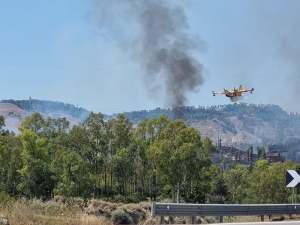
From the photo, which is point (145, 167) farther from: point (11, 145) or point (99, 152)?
point (11, 145)

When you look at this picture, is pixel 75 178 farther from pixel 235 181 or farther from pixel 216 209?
pixel 235 181

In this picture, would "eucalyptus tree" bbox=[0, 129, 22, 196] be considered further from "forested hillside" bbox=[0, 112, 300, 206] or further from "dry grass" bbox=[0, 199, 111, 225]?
"dry grass" bbox=[0, 199, 111, 225]

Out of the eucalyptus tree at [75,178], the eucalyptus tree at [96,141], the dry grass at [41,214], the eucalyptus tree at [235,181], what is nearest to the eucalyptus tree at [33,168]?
the eucalyptus tree at [75,178]

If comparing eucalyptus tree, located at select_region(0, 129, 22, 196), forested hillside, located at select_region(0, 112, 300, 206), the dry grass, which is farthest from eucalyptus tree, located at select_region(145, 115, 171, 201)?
the dry grass

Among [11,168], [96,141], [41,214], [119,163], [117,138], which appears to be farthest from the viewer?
[96,141]

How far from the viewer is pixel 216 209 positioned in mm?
17625

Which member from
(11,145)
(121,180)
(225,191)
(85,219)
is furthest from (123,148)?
(85,219)

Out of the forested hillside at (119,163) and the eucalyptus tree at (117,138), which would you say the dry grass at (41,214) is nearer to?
the forested hillside at (119,163)

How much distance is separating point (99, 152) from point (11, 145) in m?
14.7

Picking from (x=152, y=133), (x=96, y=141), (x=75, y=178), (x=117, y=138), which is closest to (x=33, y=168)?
(x=75, y=178)

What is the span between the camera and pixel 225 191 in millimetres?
90812

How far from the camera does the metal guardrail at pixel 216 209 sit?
52.5ft

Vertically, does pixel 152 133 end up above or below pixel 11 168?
above

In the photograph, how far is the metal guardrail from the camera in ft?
52.5
